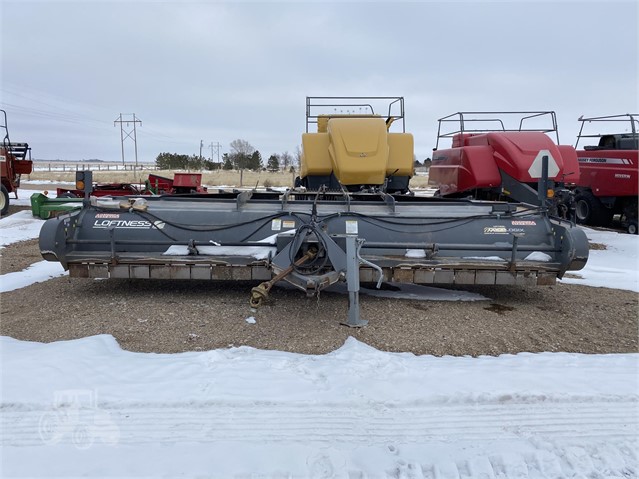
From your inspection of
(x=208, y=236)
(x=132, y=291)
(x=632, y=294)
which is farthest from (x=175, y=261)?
(x=632, y=294)

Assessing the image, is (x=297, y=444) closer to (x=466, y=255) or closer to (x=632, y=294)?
(x=466, y=255)

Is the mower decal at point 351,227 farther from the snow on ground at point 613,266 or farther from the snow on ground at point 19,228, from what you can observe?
the snow on ground at point 19,228

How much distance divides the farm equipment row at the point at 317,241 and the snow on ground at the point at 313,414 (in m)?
1.18

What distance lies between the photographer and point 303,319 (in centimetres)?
489

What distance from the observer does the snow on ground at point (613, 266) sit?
704 centimetres

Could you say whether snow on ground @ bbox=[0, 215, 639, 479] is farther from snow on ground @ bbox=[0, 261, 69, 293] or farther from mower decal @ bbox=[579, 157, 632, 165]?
mower decal @ bbox=[579, 157, 632, 165]

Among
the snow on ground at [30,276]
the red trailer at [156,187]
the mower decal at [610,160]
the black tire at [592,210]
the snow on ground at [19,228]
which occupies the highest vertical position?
the mower decal at [610,160]

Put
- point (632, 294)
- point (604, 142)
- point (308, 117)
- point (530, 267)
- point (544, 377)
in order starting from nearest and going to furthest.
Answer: point (544, 377), point (530, 267), point (632, 294), point (308, 117), point (604, 142)

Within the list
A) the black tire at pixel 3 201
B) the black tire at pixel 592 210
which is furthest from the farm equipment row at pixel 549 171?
the black tire at pixel 3 201

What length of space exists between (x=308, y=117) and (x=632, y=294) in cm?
557

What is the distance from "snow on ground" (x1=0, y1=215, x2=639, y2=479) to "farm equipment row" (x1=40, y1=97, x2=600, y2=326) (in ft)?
3.66

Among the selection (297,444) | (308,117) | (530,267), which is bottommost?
(297,444)

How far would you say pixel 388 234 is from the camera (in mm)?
5566

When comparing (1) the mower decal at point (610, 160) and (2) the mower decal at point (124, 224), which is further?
(1) the mower decal at point (610, 160)
